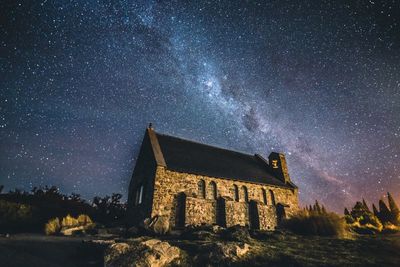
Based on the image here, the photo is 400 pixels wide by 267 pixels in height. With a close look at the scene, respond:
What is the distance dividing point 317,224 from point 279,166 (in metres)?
15.2

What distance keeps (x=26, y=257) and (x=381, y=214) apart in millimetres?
82130

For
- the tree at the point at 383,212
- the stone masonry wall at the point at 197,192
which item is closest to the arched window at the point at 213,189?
the stone masonry wall at the point at 197,192

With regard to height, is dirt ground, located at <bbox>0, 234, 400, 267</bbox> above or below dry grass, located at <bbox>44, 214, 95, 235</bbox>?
below

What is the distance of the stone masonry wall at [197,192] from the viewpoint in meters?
18.6

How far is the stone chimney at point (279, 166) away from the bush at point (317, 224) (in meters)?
12.6

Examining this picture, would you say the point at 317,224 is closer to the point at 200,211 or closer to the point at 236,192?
the point at 236,192

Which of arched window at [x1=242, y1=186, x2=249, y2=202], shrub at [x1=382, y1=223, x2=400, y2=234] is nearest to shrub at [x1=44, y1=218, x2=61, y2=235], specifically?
arched window at [x1=242, y1=186, x2=249, y2=202]

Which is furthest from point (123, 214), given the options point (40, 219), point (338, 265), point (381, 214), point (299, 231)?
point (381, 214)

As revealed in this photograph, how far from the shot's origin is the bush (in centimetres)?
1418

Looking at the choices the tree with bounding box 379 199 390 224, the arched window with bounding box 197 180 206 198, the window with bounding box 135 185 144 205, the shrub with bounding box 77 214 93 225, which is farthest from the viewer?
the tree with bounding box 379 199 390 224

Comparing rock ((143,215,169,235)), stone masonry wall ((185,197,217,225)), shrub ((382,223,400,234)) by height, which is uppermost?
stone masonry wall ((185,197,217,225))

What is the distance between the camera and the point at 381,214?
62.4m

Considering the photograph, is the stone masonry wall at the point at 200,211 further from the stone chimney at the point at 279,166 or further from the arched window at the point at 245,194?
the stone chimney at the point at 279,166

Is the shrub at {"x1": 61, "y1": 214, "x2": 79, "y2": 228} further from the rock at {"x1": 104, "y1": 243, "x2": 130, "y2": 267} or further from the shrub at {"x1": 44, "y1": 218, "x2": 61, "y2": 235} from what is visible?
the rock at {"x1": 104, "y1": 243, "x2": 130, "y2": 267}
